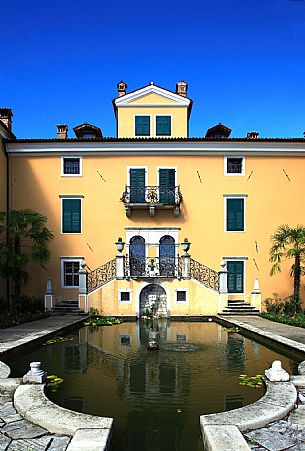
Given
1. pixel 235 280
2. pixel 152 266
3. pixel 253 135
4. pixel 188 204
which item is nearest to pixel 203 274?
pixel 235 280

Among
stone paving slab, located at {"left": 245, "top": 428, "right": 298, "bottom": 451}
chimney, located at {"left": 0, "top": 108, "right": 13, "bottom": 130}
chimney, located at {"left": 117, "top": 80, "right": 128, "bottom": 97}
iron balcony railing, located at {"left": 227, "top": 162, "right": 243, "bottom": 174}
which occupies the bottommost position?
stone paving slab, located at {"left": 245, "top": 428, "right": 298, "bottom": 451}

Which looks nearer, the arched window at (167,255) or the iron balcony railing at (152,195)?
the arched window at (167,255)

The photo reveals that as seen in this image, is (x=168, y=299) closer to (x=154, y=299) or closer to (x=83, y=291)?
(x=154, y=299)

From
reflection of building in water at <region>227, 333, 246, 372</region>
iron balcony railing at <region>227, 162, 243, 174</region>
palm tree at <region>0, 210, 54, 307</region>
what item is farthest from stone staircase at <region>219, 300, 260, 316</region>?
palm tree at <region>0, 210, 54, 307</region>

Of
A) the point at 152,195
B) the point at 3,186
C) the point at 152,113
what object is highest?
the point at 152,113

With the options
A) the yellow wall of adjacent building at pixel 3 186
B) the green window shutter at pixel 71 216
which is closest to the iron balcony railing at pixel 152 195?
the green window shutter at pixel 71 216

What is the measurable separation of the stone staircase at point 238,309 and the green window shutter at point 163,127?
377 inches

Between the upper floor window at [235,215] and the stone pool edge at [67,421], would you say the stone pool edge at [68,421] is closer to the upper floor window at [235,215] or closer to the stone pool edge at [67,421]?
the stone pool edge at [67,421]

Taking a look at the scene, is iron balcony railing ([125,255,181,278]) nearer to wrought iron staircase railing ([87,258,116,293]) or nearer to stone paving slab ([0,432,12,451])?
wrought iron staircase railing ([87,258,116,293])

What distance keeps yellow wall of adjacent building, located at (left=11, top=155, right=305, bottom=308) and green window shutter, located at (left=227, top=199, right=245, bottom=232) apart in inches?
10.9

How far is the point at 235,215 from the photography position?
64.8 feet

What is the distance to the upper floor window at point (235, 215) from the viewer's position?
19.7 m

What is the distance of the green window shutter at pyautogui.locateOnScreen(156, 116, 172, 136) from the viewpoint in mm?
21016

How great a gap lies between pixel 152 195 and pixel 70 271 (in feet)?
18.6
